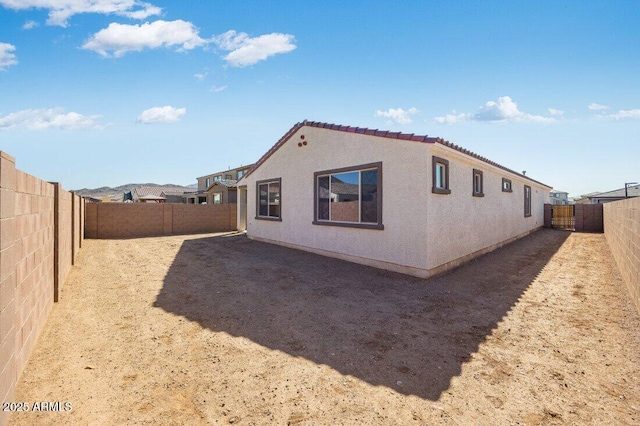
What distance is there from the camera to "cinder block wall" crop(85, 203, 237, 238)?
15.4m

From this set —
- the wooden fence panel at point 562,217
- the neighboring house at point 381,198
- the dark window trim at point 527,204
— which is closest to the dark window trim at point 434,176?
the neighboring house at point 381,198

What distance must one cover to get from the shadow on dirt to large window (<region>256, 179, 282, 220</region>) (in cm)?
330

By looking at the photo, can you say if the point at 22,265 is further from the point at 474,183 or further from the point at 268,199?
the point at 474,183

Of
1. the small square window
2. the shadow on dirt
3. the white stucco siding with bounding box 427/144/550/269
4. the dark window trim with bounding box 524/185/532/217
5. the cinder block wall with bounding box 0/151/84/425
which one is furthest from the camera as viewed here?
the dark window trim with bounding box 524/185/532/217

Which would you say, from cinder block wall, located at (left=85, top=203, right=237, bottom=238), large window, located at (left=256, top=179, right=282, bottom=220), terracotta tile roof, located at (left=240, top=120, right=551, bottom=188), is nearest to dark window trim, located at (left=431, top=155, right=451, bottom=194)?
terracotta tile roof, located at (left=240, top=120, right=551, bottom=188)

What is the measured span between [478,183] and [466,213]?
1941mm

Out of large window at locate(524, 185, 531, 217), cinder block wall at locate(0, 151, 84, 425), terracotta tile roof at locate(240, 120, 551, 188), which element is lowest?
cinder block wall at locate(0, 151, 84, 425)

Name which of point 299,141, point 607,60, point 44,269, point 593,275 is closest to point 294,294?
point 44,269

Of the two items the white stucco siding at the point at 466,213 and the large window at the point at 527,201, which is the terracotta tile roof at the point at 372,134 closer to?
the white stucco siding at the point at 466,213

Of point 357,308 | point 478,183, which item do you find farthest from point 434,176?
point 478,183

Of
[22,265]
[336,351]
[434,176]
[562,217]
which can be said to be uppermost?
[434,176]

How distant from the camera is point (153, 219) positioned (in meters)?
16.7

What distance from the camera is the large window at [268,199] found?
1266cm

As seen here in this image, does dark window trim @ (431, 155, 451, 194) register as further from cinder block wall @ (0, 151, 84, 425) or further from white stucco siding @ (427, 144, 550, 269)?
cinder block wall @ (0, 151, 84, 425)
